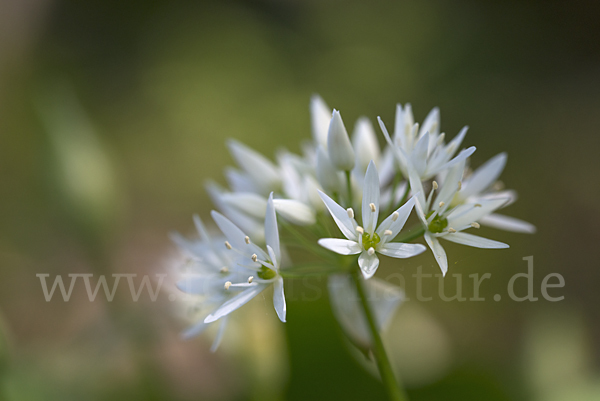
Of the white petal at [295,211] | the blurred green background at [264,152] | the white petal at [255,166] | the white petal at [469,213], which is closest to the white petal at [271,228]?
the white petal at [295,211]

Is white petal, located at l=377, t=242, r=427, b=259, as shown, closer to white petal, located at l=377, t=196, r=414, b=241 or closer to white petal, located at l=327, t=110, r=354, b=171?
white petal, located at l=377, t=196, r=414, b=241

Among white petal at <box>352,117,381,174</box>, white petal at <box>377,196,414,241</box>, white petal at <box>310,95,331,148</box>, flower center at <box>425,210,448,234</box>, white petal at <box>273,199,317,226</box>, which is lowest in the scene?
flower center at <box>425,210,448,234</box>

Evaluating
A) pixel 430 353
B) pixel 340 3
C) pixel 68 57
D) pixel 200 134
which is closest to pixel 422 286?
pixel 430 353

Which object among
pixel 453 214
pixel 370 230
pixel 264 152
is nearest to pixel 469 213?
pixel 453 214

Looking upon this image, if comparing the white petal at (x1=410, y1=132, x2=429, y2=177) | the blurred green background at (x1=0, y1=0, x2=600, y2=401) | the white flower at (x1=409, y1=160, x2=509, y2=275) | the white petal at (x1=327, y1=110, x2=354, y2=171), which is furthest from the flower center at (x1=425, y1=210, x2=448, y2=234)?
the blurred green background at (x1=0, y1=0, x2=600, y2=401)

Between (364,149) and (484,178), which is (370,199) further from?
(484,178)

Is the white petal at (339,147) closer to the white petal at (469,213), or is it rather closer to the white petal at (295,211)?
the white petal at (295,211)
